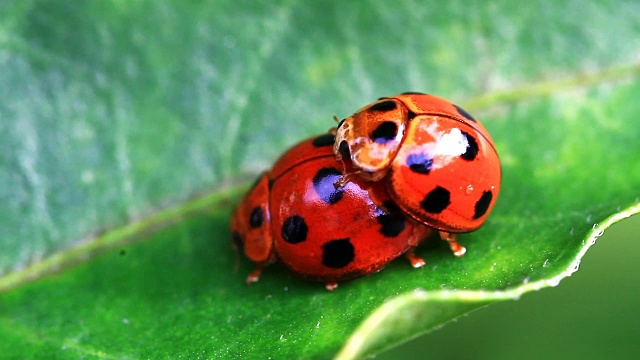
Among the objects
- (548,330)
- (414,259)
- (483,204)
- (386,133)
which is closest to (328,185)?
(386,133)

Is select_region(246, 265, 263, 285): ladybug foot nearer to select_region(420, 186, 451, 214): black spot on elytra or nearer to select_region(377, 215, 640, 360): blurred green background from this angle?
select_region(420, 186, 451, 214): black spot on elytra

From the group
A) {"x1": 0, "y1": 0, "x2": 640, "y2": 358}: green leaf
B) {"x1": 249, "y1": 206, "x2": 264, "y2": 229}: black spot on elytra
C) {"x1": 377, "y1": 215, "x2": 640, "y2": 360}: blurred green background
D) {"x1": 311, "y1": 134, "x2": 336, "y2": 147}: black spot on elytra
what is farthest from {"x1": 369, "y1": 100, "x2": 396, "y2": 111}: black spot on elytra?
{"x1": 377, "y1": 215, "x2": 640, "y2": 360}: blurred green background

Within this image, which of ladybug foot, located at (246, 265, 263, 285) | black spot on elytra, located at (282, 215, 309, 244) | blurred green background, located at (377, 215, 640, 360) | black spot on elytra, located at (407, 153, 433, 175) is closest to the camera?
black spot on elytra, located at (407, 153, 433, 175)

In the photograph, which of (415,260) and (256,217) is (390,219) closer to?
(415,260)

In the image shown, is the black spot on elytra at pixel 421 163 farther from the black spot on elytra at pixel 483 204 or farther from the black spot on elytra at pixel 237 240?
the black spot on elytra at pixel 237 240

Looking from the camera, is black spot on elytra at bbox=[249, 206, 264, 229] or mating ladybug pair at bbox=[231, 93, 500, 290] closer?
mating ladybug pair at bbox=[231, 93, 500, 290]

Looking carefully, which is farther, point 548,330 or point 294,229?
point 548,330

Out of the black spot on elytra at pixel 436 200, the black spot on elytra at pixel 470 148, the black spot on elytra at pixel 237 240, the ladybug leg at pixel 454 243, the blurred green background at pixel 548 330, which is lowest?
the blurred green background at pixel 548 330

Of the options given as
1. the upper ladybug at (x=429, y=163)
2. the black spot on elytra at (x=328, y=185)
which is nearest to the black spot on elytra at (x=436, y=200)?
the upper ladybug at (x=429, y=163)
